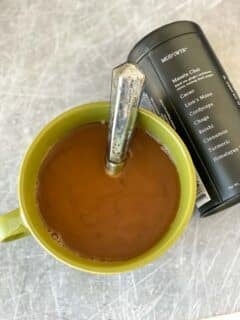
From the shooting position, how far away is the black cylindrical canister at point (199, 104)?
1.80 ft

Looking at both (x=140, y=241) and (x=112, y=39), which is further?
(x=112, y=39)

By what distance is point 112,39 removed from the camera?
2.06 feet

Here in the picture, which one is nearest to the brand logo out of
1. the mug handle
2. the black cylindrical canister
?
the black cylindrical canister

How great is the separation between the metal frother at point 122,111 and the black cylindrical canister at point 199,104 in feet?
0.21

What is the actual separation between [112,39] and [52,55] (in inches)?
2.3

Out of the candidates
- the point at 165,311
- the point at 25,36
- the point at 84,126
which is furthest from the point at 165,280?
the point at 25,36

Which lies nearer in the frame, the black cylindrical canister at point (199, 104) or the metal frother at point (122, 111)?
the metal frother at point (122, 111)

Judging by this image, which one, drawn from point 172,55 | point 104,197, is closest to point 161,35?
point 172,55

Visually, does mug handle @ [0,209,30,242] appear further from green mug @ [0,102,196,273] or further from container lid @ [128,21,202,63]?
container lid @ [128,21,202,63]

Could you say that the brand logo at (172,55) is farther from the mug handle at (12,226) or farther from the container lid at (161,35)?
the mug handle at (12,226)

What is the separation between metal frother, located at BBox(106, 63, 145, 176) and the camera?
442mm

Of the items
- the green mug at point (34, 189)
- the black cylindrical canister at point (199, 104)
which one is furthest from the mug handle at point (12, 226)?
the black cylindrical canister at point (199, 104)

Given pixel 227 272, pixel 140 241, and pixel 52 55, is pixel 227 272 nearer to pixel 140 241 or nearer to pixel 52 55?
pixel 140 241

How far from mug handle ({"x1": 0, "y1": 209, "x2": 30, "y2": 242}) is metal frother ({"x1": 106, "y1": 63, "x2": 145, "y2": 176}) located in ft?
0.26
